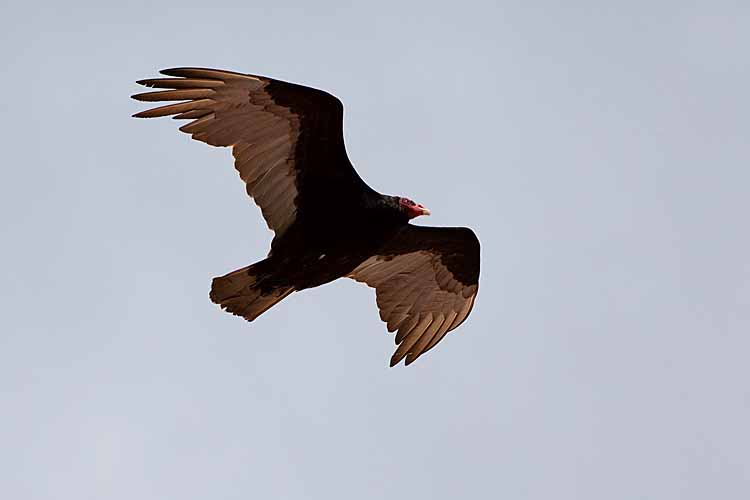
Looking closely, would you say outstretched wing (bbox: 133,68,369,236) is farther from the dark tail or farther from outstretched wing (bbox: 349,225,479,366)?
outstretched wing (bbox: 349,225,479,366)

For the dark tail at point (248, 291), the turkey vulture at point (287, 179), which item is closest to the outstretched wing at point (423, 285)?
the turkey vulture at point (287, 179)

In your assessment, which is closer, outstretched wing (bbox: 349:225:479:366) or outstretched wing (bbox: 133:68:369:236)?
outstretched wing (bbox: 133:68:369:236)

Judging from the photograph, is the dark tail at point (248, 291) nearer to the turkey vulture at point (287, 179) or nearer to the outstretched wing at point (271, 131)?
the turkey vulture at point (287, 179)

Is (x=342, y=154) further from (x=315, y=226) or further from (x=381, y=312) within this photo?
(x=381, y=312)

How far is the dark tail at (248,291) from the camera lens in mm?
12617

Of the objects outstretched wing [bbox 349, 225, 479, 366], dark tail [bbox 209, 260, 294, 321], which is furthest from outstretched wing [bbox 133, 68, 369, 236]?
outstretched wing [bbox 349, 225, 479, 366]

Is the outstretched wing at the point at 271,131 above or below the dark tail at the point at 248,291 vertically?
above

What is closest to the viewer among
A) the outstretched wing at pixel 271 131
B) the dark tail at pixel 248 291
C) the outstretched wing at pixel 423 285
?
the outstretched wing at pixel 271 131

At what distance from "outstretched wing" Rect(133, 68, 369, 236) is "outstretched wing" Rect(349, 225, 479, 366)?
1294 millimetres

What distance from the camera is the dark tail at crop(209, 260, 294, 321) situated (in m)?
12.6

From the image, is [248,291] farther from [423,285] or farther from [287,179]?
[423,285]

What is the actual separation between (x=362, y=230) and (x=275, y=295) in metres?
0.92

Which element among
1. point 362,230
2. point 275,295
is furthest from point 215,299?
point 362,230

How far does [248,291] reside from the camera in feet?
41.7
